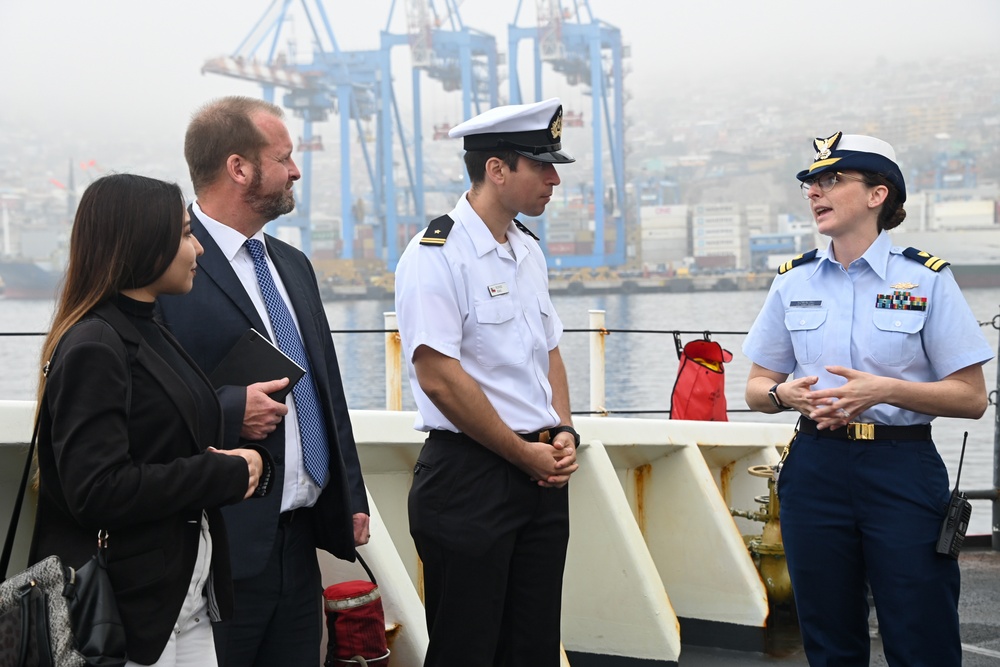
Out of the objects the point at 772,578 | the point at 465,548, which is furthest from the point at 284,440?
the point at 772,578

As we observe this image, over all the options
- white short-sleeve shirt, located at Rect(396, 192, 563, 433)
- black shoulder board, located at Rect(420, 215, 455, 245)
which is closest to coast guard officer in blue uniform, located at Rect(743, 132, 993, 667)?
white short-sleeve shirt, located at Rect(396, 192, 563, 433)

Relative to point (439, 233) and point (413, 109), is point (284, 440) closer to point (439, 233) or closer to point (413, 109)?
point (439, 233)

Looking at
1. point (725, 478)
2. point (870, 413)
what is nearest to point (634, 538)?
point (725, 478)

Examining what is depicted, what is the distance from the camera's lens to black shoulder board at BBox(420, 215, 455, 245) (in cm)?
204

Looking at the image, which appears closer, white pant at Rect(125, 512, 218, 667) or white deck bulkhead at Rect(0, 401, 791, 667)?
white pant at Rect(125, 512, 218, 667)

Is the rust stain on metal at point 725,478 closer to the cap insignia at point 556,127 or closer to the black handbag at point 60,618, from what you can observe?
the cap insignia at point 556,127

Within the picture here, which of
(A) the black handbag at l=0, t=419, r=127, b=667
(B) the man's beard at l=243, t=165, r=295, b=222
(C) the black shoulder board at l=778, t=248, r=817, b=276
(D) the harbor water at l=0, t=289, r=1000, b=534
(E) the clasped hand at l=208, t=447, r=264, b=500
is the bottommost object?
(D) the harbor water at l=0, t=289, r=1000, b=534

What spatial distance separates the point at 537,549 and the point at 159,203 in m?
1.01

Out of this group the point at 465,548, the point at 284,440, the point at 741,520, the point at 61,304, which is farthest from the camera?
the point at 741,520

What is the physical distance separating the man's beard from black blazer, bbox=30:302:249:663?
48cm

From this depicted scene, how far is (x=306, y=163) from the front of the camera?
52.4m

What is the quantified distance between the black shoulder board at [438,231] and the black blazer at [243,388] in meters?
0.26

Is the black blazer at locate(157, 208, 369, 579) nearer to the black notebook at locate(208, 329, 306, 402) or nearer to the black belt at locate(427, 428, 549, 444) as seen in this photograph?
the black notebook at locate(208, 329, 306, 402)

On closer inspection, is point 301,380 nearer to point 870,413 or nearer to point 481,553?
point 481,553
